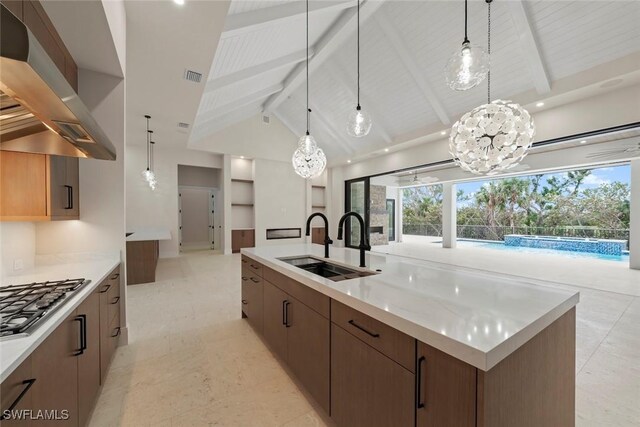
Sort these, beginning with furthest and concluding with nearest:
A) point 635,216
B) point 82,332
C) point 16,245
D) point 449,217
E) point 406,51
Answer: point 449,217
point 635,216
point 406,51
point 16,245
point 82,332

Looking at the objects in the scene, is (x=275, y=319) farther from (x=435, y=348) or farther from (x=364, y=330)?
(x=435, y=348)

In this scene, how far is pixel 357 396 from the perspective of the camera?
1218 mm

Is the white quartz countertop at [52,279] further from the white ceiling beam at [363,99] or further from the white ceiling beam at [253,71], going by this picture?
the white ceiling beam at [363,99]

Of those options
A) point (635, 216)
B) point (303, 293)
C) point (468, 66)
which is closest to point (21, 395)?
point (303, 293)

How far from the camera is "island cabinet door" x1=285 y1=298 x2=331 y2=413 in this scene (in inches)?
57.5

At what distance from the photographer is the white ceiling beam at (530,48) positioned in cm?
318

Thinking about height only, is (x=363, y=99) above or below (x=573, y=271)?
above

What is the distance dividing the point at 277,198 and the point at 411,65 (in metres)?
5.77

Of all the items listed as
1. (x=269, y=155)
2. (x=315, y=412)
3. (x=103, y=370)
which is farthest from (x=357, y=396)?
(x=269, y=155)

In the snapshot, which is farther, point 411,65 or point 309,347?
point 411,65

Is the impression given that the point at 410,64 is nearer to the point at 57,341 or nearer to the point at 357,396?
the point at 357,396

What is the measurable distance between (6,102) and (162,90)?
3.44m

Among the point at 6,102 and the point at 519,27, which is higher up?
the point at 519,27

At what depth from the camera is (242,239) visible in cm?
828
